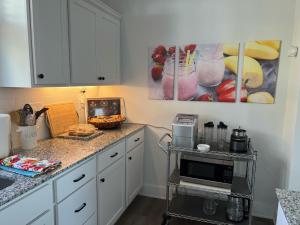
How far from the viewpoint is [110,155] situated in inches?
80.5

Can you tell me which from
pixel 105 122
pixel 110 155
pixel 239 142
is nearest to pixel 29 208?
pixel 110 155

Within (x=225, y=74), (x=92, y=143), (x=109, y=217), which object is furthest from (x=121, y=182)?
(x=225, y=74)

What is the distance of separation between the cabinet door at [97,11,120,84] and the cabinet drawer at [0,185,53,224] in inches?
54.7

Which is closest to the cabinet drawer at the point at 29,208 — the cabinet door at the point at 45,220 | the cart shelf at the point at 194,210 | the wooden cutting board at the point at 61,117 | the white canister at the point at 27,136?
the cabinet door at the point at 45,220

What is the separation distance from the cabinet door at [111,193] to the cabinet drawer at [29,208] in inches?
23.2

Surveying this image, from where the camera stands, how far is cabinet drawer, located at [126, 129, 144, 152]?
2.41m

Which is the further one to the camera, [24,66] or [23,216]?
[24,66]

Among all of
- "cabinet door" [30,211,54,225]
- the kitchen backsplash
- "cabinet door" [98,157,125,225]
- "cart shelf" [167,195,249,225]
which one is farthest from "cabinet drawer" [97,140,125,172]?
"cart shelf" [167,195,249,225]

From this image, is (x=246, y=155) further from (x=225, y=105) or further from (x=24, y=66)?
(x=24, y=66)

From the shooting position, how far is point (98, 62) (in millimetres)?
2350

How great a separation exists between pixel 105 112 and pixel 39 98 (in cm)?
78

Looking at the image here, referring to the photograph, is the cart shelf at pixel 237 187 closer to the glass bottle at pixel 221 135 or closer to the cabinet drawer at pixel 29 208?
the glass bottle at pixel 221 135

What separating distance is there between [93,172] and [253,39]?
199cm

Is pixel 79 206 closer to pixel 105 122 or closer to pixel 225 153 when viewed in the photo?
pixel 105 122
